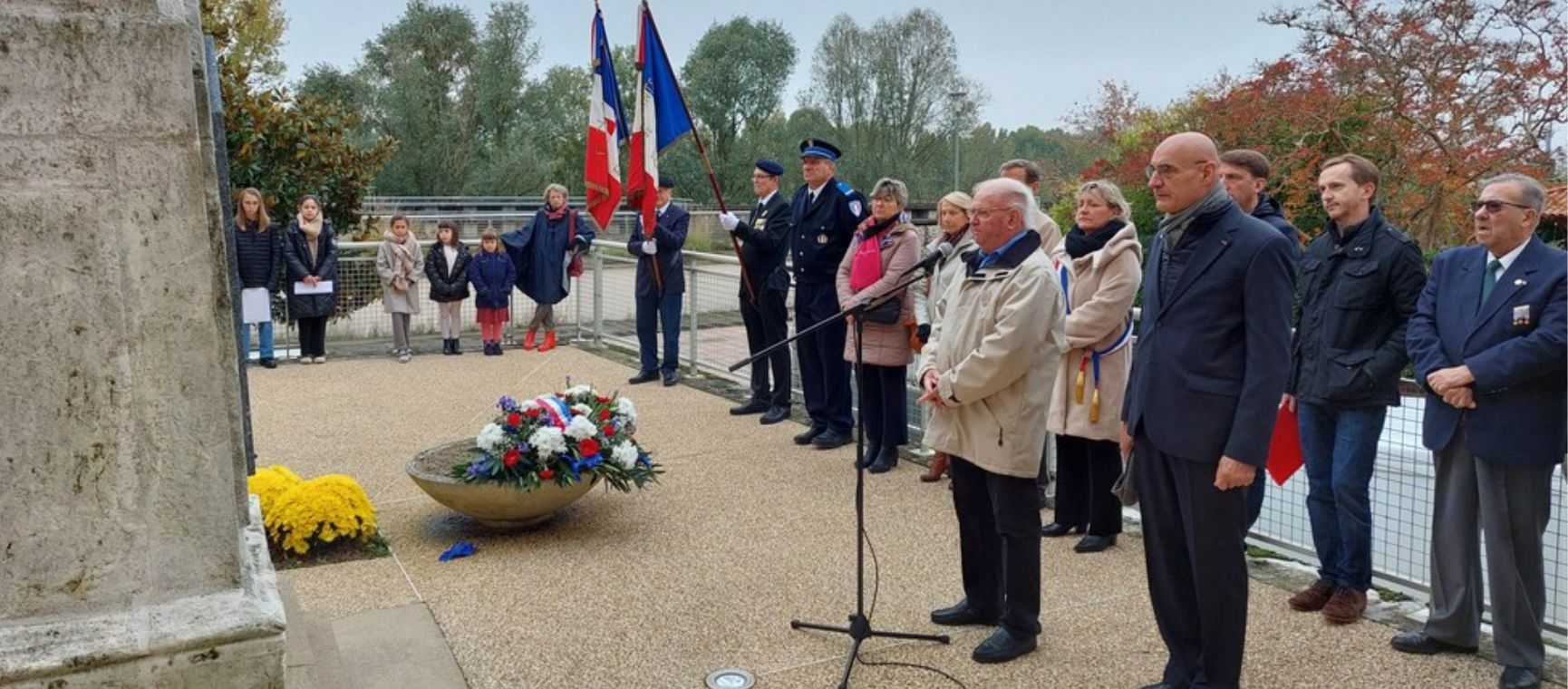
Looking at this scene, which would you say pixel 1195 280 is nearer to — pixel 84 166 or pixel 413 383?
pixel 84 166

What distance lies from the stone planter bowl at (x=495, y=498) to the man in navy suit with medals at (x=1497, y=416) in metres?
3.58

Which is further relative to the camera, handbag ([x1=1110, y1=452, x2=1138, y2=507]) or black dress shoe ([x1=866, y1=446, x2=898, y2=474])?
black dress shoe ([x1=866, y1=446, x2=898, y2=474])

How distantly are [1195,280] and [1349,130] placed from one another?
10993mm

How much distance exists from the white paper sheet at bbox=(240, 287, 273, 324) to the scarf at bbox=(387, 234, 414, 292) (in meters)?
1.22

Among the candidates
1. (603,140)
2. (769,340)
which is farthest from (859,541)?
(603,140)

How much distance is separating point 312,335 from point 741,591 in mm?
7792

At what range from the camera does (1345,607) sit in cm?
469

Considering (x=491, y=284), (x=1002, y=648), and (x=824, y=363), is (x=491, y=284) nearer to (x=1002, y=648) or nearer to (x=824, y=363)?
(x=824, y=363)

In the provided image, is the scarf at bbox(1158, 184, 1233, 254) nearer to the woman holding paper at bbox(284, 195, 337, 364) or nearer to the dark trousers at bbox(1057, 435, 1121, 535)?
the dark trousers at bbox(1057, 435, 1121, 535)

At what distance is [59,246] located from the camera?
2.27 meters

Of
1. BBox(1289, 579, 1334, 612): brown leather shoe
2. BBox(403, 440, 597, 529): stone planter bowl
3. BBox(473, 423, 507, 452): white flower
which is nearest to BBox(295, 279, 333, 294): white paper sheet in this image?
BBox(403, 440, 597, 529): stone planter bowl

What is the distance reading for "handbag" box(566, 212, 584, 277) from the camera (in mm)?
12359

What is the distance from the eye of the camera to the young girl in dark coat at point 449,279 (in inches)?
479

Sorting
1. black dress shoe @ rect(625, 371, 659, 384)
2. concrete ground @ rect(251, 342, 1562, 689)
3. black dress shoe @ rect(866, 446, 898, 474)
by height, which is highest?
black dress shoe @ rect(625, 371, 659, 384)
